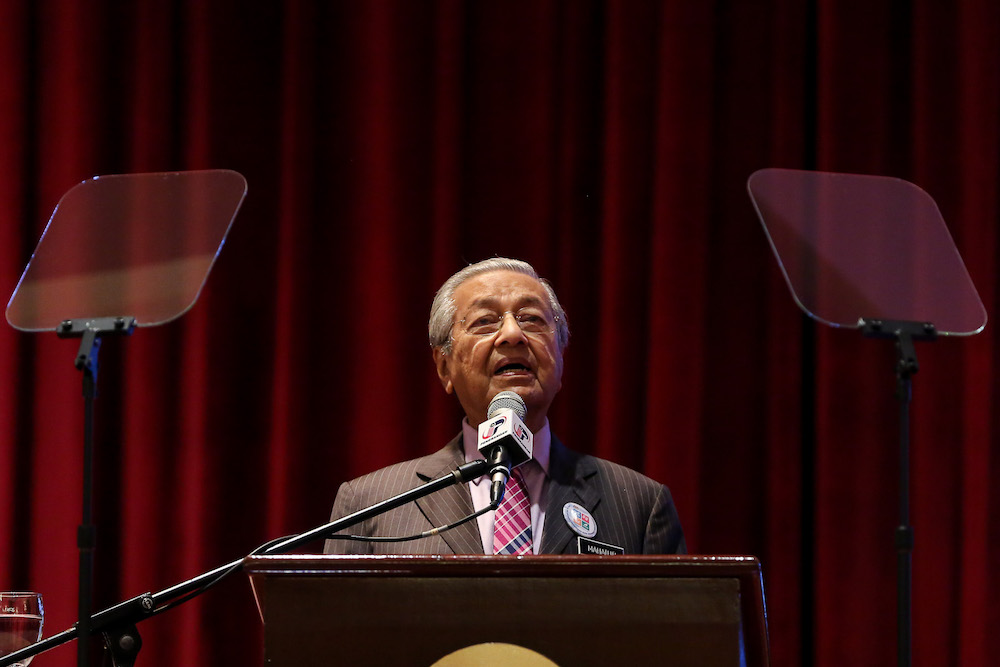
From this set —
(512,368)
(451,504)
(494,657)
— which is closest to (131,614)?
(494,657)

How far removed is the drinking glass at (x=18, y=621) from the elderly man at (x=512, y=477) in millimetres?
736

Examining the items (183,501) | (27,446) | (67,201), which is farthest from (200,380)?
(67,201)

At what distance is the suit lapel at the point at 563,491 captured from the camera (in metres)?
2.36

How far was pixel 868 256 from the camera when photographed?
186 cm

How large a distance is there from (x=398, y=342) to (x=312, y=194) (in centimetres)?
54

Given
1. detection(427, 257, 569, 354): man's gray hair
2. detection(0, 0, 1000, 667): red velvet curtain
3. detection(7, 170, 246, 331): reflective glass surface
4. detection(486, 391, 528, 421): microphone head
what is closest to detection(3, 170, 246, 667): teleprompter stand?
detection(7, 170, 246, 331): reflective glass surface

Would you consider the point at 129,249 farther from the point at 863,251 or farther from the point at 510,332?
the point at 863,251

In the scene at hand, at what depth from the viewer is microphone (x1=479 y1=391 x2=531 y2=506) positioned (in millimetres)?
1578

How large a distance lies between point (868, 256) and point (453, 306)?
1.16m

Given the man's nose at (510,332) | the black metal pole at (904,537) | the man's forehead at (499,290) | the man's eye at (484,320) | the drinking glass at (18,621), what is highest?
the man's forehead at (499,290)

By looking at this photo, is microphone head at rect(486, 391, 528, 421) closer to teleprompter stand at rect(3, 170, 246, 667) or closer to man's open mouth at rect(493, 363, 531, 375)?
teleprompter stand at rect(3, 170, 246, 667)

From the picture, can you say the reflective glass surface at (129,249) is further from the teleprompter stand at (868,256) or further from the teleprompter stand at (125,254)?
the teleprompter stand at (868,256)

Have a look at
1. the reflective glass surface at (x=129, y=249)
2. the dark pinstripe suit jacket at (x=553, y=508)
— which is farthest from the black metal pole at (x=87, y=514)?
the dark pinstripe suit jacket at (x=553, y=508)

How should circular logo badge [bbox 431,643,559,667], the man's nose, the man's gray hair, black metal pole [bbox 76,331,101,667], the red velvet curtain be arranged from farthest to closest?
1. the red velvet curtain
2. the man's gray hair
3. the man's nose
4. black metal pole [bbox 76,331,101,667]
5. circular logo badge [bbox 431,643,559,667]
